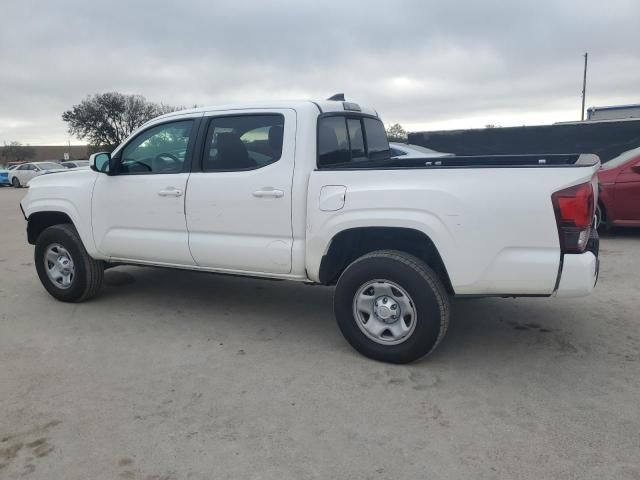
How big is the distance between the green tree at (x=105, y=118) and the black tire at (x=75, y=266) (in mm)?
47347

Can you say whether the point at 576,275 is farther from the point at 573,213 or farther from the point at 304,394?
the point at 304,394

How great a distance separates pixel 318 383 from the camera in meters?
3.51

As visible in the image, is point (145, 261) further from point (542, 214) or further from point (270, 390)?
point (542, 214)

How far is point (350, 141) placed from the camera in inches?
183

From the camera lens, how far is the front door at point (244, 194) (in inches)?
159

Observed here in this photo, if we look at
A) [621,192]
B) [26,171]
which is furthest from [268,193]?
[26,171]

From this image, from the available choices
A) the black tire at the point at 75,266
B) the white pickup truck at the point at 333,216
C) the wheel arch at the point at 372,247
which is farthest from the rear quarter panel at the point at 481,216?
the black tire at the point at 75,266

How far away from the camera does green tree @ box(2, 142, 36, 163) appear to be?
64375mm

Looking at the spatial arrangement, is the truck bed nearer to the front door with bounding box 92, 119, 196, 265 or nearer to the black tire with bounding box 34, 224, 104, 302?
the front door with bounding box 92, 119, 196, 265

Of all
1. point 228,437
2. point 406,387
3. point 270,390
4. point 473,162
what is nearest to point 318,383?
point 270,390

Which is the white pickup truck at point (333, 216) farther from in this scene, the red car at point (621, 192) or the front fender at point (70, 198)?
the red car at point (621, 192)

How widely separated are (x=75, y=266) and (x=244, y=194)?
86.2 inches

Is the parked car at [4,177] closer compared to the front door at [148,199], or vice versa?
the front door at [148,199]

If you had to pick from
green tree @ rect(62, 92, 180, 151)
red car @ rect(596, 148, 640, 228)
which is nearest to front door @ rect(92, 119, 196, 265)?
red car @ rect(596, 148, 640, 228)
